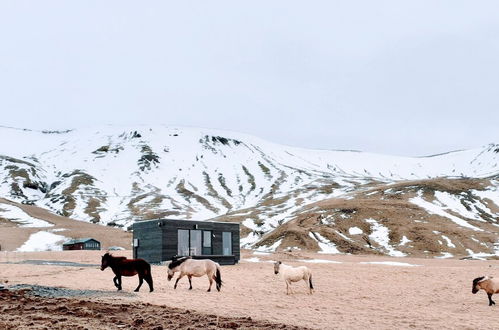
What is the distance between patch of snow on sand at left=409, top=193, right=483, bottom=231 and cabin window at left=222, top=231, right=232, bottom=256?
7309 centimetres

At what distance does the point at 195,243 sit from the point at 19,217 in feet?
293

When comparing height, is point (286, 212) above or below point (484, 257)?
above

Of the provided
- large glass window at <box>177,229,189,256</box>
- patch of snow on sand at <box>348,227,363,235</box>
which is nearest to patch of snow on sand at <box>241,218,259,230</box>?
patch of snow on sand at <box>348,227,363,235</box>

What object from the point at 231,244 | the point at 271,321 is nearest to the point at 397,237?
the point at 231,244

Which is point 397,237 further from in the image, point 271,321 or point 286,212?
point 271,321

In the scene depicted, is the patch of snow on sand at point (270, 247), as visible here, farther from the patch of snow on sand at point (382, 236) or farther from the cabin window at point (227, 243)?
the cabin window at point (227, 243)

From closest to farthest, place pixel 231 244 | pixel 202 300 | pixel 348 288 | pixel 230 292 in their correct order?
pixel 202 300, pixel 230 292, pixel 348 288, pixel 231 244

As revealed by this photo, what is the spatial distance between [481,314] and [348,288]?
10.9m

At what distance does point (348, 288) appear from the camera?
98.3 ft

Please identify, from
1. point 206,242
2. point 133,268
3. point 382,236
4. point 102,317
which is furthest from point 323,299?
point 382,236

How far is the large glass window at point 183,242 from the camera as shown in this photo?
48.4 m

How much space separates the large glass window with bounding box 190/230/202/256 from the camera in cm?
4931

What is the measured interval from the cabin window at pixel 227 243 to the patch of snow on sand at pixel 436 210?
240 ft

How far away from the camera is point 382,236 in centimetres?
9825
